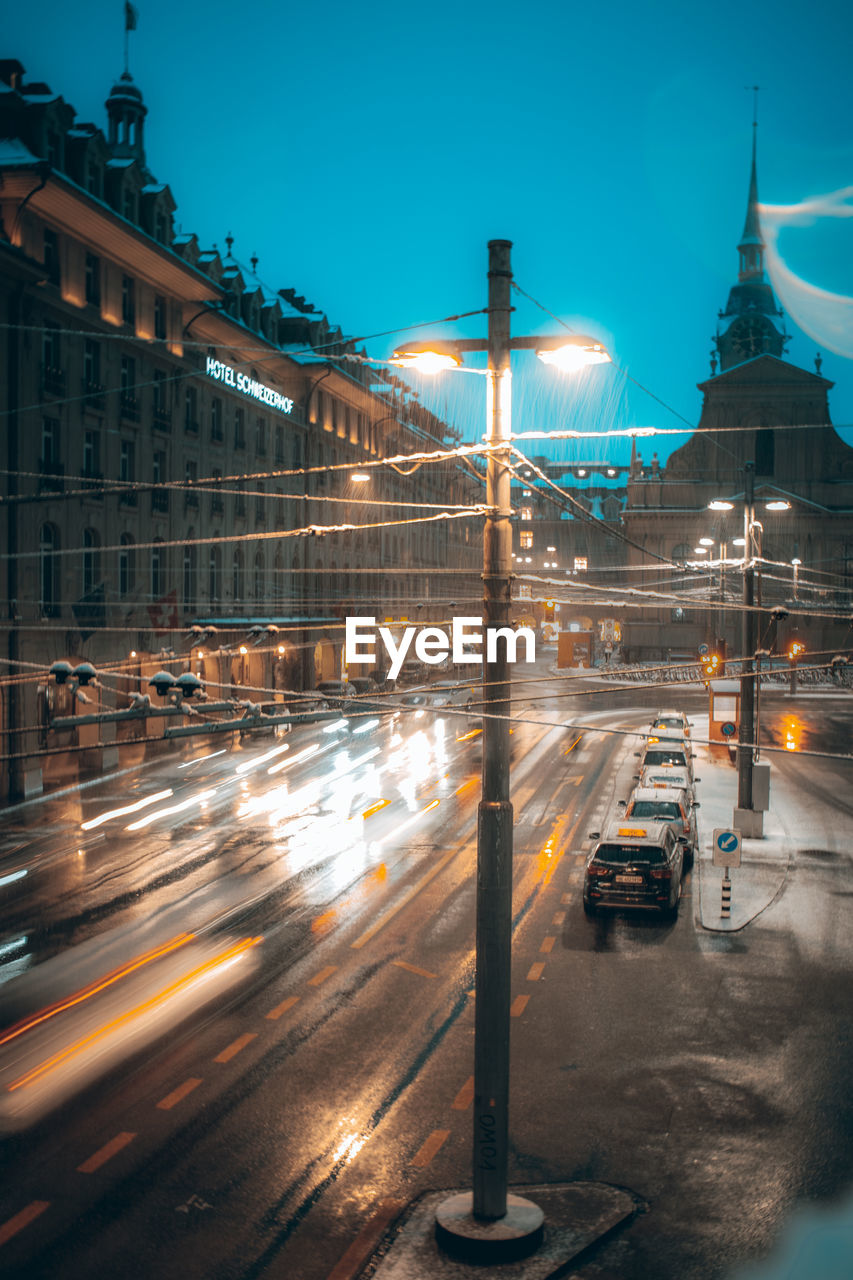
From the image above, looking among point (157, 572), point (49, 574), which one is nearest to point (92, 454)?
point (49, 574)

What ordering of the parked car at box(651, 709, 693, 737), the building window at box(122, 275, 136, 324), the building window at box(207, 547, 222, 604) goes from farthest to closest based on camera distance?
the building window at box(207, 547, 222, 604) < the parked car at box(651, 709, 693, 737) < the building window at box(122, 275, 136, 324)

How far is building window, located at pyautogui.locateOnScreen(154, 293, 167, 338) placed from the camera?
4222 cm

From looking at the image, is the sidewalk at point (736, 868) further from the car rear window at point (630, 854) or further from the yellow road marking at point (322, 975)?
the yellow road marking at point (322, 975)

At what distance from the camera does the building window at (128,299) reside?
3962 centimetres

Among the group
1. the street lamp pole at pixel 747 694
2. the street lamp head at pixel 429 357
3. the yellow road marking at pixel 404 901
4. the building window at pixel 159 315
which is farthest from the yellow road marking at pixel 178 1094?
the building window at pixel 159 315

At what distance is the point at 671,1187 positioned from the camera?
1051 centimetres

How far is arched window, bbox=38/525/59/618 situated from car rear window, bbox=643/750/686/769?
19661 millimetres

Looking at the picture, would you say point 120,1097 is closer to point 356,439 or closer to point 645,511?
point 356,439

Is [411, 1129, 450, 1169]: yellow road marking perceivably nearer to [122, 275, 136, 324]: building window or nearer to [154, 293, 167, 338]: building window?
[122, 275, 136, 324]: building window

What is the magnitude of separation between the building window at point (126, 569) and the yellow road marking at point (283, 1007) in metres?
25.8

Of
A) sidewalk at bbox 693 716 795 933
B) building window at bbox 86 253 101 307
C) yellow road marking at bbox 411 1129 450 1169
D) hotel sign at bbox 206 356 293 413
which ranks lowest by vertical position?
yellow road marking at bbox 411 1129 450 1169

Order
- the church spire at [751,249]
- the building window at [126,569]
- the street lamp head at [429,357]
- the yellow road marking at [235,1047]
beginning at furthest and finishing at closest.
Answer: the church spire at [751,249] < the building window at [126,569] < the yellow road marking at [235,1047] < the street lamp head at [429,357]

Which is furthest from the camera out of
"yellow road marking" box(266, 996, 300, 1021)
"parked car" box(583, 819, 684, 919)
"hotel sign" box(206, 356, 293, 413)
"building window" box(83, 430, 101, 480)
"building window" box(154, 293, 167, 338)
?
"hotel sign" box(206, 356, 293, 413)

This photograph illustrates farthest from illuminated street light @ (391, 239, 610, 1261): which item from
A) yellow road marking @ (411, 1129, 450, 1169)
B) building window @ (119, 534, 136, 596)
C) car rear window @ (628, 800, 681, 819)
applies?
building window @ (119, 534, 136, 596)
